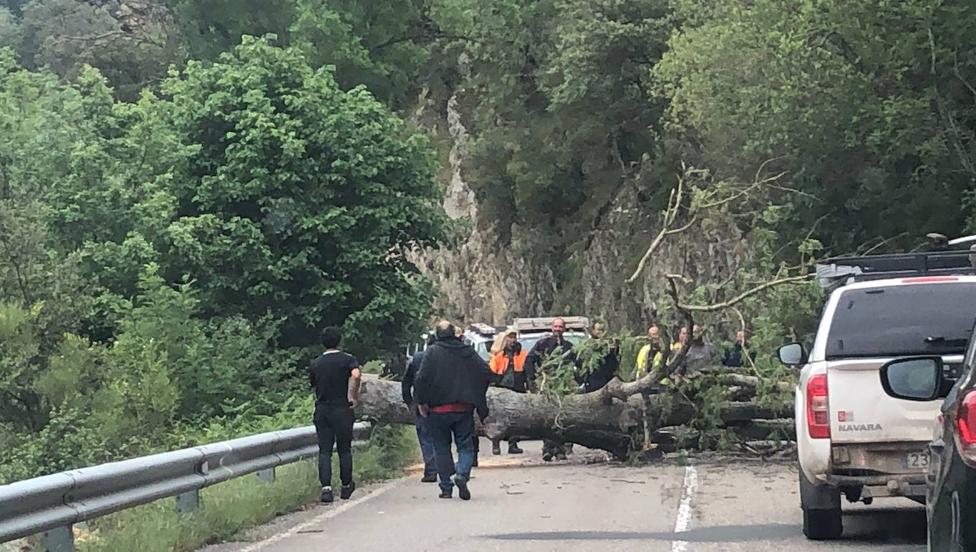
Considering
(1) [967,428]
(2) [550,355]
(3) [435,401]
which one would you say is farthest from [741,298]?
(1) [967,428]

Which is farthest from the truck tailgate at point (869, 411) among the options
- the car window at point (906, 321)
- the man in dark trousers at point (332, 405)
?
the man in dark trousers at point (332, 405)

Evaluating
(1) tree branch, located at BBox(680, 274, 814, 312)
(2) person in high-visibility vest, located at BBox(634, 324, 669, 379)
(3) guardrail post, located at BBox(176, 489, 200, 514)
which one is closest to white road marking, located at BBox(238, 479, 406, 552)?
(3) guardrail post, located at BBox(176, 489, 200, 514)

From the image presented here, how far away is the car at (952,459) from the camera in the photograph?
4.62 m

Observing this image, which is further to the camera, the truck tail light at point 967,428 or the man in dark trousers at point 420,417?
the man in dark trousers at point 420,417

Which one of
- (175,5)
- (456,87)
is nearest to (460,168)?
(456,87)

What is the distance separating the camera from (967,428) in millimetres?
4672

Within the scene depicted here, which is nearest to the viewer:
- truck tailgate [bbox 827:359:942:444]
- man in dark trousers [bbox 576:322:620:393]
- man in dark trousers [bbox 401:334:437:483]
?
truck tailgate [bbox 827:359:942:444]

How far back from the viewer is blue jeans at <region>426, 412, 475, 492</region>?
14844mm

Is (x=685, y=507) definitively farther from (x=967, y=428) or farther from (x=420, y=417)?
(x=967, y=428)

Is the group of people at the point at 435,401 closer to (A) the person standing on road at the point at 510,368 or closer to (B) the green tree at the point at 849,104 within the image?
(A) the person standing on road at the point at 510,368

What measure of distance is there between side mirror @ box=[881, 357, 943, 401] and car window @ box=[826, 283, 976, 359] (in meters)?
3.56

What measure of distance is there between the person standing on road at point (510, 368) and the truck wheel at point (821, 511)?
378 inches

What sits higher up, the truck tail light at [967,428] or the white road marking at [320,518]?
the truck tail light at [967,428]

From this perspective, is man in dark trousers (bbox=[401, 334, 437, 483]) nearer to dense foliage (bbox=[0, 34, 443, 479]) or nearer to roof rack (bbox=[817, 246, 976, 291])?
roof rack (bbox=[817, 246, 976, 291])
